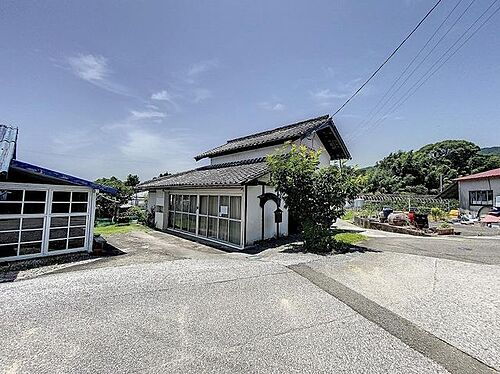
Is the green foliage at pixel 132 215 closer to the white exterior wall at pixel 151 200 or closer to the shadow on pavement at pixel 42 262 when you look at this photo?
the white exterior wall at pixel 151 200

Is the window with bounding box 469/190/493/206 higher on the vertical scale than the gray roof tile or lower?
lower

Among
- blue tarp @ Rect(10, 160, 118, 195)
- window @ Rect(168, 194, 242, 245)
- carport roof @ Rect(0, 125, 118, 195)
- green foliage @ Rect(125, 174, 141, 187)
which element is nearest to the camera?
carport roof @ Rect(0, 125, 118, 195)

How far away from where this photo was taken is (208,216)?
12.5 metres

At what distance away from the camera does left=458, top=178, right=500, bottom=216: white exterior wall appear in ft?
70.1

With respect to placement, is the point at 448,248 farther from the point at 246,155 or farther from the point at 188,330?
the point at 246,155

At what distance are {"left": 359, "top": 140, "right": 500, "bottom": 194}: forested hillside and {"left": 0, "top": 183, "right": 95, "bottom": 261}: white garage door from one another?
1663 inches

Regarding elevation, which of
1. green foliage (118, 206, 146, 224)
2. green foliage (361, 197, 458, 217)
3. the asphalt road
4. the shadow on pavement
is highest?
green foliage (361, 197, 458, 217)

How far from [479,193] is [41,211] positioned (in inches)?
1194

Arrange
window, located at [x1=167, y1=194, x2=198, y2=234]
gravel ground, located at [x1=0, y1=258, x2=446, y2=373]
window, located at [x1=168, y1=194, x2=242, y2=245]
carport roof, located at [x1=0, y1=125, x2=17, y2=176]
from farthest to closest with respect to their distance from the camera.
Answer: window, located at [x1=167, y1=194, x2=198, y2=234] → window, located at [x1=168, y1=194, x2=242, y2=245] → carport roof, located at [x1=0, y1=125, x2=17, y2=176] → gravel ground, located at [x1=0, y1=258, x2=446, y2=373]

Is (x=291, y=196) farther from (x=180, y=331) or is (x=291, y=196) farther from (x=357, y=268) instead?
(x=180, y=331)

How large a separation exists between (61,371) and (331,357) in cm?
314

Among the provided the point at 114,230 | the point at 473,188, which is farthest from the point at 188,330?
the point at 473,188

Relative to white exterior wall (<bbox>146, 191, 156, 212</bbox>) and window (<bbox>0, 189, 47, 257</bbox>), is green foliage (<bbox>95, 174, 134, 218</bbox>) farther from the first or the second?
window (<bbox>0, 189, 47, 257</bbox>)

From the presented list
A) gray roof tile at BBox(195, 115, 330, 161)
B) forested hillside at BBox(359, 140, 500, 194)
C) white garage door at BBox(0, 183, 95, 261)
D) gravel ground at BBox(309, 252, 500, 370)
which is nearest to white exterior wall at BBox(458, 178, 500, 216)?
gray roof tile at BBox(195, 115, 330, 161)
